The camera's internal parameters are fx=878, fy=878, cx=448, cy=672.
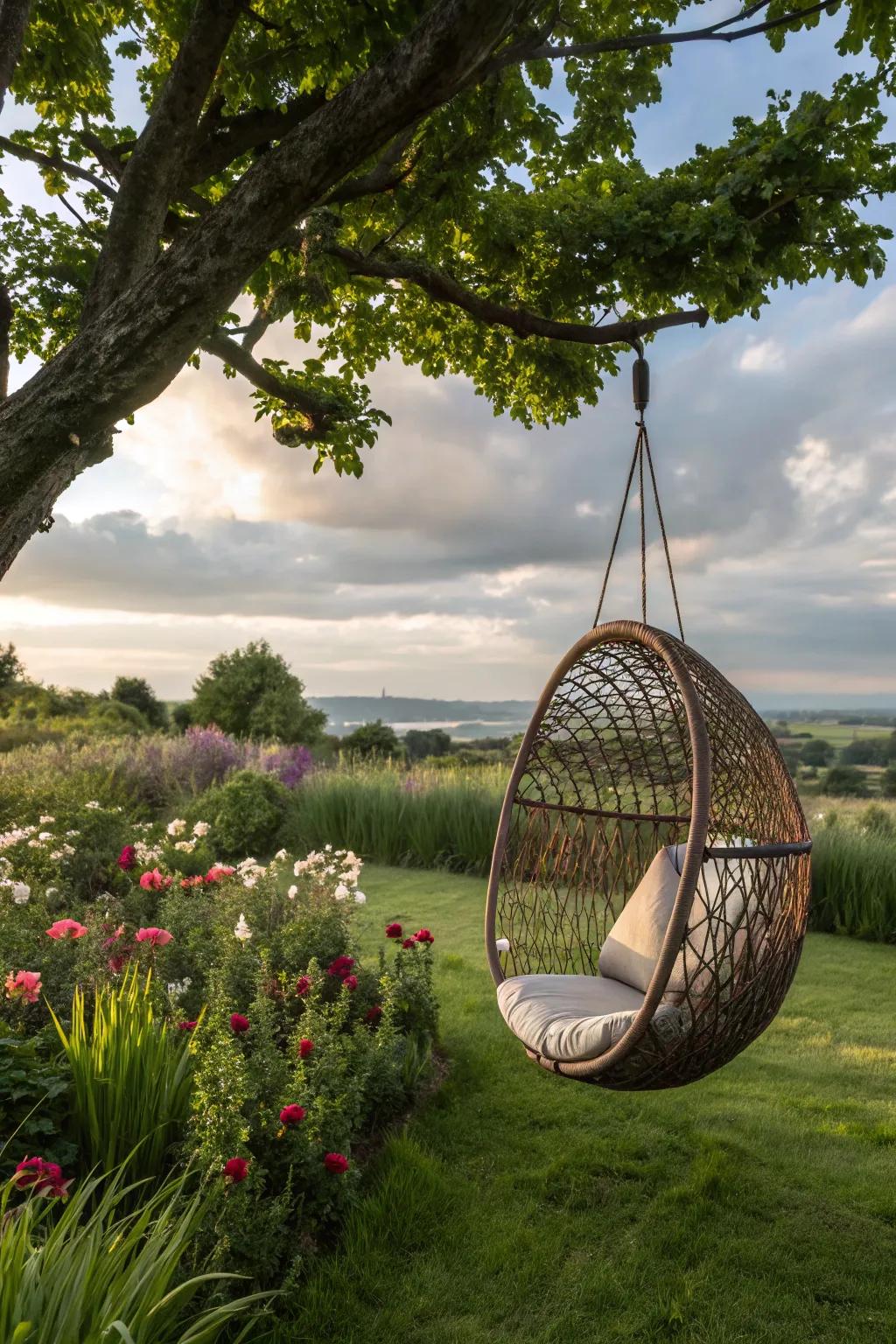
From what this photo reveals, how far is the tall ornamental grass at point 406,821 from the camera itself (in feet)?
25.9

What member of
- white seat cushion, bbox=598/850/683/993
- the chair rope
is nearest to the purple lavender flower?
white seat cushion, bbox=598/850/683/993

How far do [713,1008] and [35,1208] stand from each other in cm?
173

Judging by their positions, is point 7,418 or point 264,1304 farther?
point 7,418

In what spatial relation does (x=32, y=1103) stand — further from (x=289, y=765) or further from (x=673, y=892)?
(x=289, y=765)

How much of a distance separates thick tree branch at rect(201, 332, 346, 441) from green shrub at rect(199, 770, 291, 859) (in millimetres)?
3873

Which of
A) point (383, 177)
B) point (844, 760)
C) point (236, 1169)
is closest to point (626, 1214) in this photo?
point (236, 1169)

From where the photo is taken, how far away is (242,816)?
26.5 feet

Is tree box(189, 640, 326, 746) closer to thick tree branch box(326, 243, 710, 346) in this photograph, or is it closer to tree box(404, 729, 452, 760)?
tree box(404, 729, 452, 760)

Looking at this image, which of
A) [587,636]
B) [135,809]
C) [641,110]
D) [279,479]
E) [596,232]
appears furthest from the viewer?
[135,809]

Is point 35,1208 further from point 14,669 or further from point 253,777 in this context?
point 14,669

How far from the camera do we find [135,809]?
26.4ft

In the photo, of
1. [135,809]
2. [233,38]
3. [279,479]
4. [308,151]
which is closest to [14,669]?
[135,809]

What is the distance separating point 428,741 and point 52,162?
12728mm

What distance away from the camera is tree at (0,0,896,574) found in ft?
8.69
